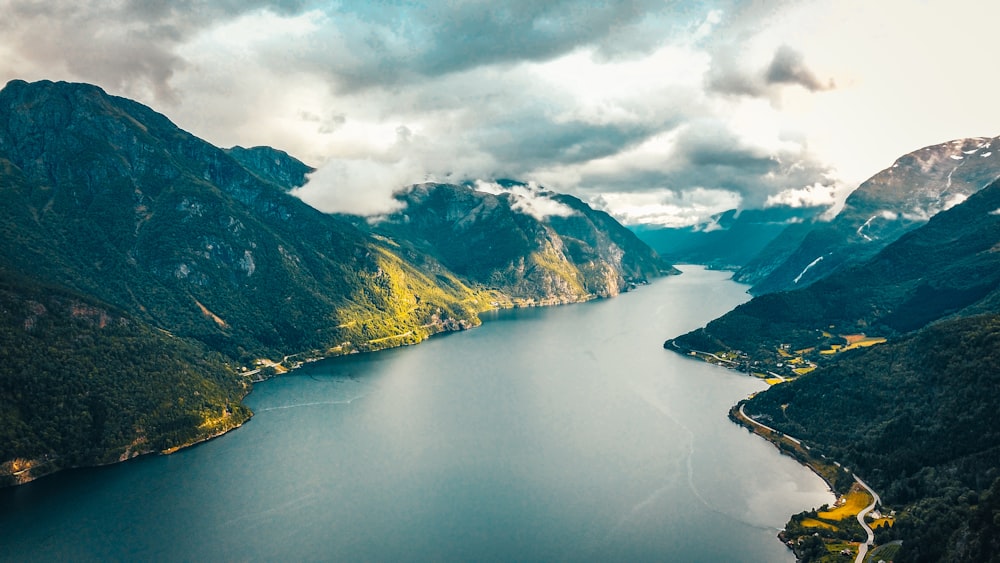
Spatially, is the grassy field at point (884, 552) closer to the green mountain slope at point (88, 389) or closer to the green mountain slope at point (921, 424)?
the green mountain slope at point (921, 424)

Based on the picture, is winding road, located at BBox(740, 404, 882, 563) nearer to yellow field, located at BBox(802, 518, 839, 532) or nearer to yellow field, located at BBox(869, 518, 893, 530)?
yellow field, located at BBox(869, 518, 893, 530)

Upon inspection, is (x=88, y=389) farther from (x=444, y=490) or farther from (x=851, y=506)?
(x=851, y=506)

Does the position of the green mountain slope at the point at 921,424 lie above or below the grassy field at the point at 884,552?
above

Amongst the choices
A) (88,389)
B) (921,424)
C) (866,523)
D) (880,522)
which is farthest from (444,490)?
(88,389)

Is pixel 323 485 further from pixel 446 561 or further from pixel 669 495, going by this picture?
pixel 669 495

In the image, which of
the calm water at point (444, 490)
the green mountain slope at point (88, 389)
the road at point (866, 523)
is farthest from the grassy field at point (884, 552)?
the green mountain slope at point (88, 389)

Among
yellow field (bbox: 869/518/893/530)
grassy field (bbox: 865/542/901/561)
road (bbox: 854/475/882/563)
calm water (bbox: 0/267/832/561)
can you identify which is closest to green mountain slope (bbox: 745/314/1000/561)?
road (bbox: 854/475/882/563)
